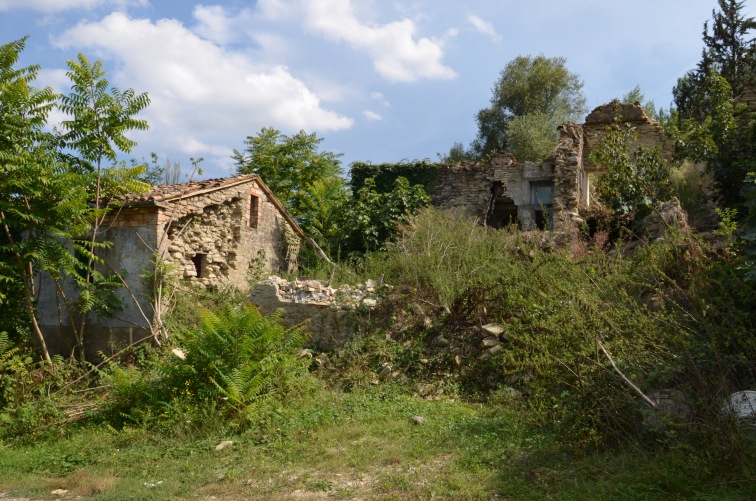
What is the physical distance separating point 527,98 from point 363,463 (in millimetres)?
27759

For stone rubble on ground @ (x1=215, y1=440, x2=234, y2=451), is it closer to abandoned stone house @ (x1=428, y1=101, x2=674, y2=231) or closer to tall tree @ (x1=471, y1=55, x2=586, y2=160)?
abandoned stone house @ (x1=428, y1=101, x2=674, y2=231)

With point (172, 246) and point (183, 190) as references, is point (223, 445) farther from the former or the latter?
point (183, 190)

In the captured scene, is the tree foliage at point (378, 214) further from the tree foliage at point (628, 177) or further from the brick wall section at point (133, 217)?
the brick wall section at point (133, 217)

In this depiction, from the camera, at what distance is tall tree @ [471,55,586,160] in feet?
102

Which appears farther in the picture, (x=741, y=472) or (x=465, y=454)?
(x=465, y=454)

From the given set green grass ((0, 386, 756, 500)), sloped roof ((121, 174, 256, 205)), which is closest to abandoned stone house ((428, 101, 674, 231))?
sloped roof ((121, 174, 256, 205))

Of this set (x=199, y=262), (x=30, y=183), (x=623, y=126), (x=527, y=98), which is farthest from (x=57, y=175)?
(x=527, y=98)

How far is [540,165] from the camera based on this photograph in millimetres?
18438

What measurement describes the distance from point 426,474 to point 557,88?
94.4 feet

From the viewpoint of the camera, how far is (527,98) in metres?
31.2

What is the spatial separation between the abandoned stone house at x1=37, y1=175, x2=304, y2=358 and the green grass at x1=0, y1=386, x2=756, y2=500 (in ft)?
13.5

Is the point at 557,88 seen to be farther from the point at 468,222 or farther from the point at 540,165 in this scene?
the point at 468,222

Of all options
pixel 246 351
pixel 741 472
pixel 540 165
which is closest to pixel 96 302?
pixel 246 351

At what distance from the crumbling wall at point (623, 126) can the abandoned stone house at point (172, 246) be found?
34.4 feet
